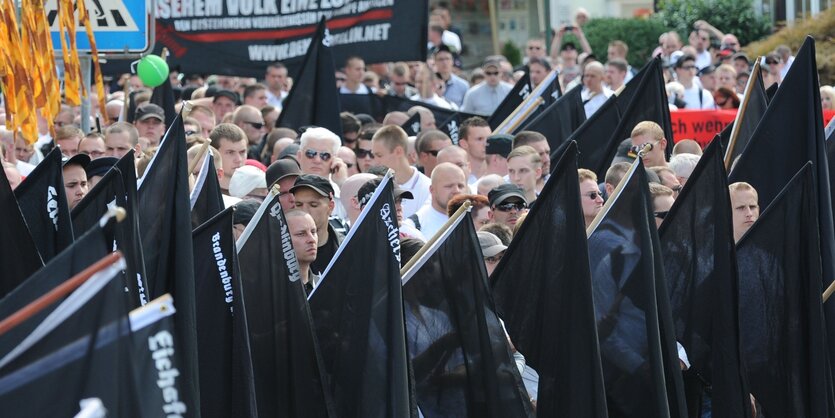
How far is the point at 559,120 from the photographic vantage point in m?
12.4

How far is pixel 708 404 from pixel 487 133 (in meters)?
5.01

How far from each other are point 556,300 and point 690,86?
1069 cm

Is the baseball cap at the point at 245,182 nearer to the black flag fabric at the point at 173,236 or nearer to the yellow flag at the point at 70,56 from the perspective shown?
the yellow flag at the point at 70,56

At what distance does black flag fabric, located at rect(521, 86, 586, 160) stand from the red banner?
5.69 feet

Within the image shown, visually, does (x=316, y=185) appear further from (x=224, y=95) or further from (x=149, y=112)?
(x=224, y=95)

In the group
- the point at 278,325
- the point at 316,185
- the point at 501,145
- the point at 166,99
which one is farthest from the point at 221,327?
the point at 166,99

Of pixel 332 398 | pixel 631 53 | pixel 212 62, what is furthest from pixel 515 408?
pixel 631 53

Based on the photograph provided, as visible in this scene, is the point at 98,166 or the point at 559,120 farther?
the point at 559,120


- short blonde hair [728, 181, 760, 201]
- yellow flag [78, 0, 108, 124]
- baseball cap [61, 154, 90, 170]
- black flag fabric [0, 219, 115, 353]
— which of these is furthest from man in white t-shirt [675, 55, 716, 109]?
black flag fabric [0, 219, 115, 353]

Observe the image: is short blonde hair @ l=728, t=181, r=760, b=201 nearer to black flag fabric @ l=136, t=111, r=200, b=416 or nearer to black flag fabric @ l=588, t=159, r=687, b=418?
black flag fabric @ l=588, t=159, r=687, b=418

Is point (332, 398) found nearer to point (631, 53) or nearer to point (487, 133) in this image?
point (487, 133)

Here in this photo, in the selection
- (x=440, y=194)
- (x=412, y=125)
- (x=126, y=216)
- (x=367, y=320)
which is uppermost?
(x=126, y=216)

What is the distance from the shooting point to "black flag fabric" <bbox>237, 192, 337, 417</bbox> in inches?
241

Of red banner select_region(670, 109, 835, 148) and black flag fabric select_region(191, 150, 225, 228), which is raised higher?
black flag fabric select_region(191, 150, 225, 228)
